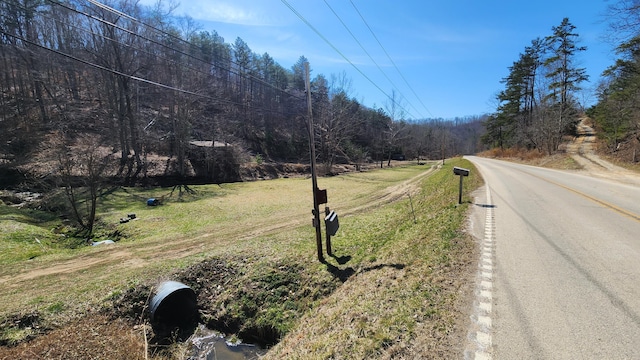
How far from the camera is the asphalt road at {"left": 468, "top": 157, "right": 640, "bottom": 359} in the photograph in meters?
3.04

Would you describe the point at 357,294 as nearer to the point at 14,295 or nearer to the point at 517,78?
the point at 14,295

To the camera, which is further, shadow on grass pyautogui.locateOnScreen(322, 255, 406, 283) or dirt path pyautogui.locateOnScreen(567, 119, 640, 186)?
dirt path pyautogui.locateOnScreen(567, 119, 640, 186)

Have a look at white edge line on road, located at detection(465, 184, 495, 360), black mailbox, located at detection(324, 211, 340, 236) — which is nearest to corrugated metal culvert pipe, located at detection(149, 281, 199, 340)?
black mailbox, located at detection(324, 211, 340, 236)

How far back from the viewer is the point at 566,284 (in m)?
4.22

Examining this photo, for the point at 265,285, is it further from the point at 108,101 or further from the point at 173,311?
the point at 108,101

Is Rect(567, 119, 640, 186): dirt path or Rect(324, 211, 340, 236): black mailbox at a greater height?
Rect(567, 119, 640, 186): dirt path

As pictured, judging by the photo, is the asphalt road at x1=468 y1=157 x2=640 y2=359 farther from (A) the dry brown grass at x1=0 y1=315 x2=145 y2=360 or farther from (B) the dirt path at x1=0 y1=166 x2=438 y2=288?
(B) the dirt path at x1=0 y1=166 x2=438 y2=288

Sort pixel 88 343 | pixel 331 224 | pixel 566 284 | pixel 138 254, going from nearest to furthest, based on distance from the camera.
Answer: pixel 566 284 < pixel 88 343 < pixel 331 224 < pixel 138 254

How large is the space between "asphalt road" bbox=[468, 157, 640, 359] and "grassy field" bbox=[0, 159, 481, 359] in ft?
1.87

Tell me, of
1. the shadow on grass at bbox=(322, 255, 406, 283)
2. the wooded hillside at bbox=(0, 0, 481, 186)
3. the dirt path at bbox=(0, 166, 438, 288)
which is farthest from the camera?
the wooded hillside at bbox=(0, 0, 481, 186)

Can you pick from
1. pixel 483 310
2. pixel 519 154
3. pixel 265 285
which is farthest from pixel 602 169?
pixel 265 285

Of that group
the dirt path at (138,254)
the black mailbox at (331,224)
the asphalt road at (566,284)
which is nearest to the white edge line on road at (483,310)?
the asphalt road at (566,284)

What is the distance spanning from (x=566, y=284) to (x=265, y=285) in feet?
20.9

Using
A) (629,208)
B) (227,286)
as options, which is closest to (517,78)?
(629,208)
